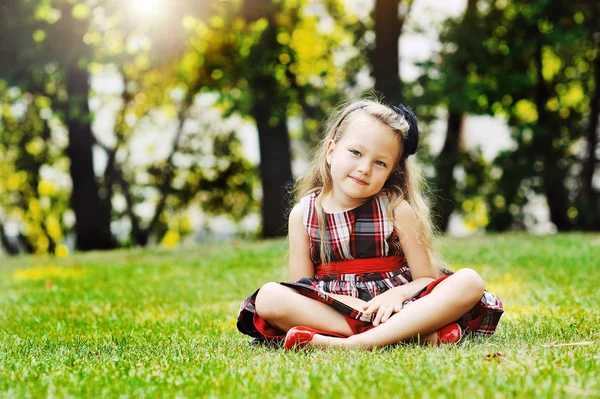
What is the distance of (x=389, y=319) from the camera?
367cm

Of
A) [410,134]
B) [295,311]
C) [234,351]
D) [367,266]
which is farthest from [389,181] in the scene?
[234,351]

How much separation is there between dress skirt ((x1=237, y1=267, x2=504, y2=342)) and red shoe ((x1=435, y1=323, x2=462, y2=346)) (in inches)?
7.7

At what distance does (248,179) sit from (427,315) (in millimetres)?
22488

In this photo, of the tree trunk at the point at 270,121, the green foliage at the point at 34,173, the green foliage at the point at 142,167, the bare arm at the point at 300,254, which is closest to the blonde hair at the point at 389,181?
the bare arm at the point at 300,254

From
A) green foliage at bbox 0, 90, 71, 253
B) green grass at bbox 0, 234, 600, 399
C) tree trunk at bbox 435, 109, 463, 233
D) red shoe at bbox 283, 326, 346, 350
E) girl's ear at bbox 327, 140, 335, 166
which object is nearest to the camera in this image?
green grass at bbox 0, 234, 600, 399

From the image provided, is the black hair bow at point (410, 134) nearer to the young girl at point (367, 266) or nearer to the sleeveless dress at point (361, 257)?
the young girl at point (367, 266)

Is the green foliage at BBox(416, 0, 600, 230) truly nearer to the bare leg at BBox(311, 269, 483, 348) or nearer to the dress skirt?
the dress skirt

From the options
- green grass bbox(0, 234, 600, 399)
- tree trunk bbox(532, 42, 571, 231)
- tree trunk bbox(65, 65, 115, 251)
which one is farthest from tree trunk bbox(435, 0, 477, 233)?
green grass bbox(0, 234, 600, 399)

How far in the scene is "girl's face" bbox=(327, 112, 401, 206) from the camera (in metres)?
4.03

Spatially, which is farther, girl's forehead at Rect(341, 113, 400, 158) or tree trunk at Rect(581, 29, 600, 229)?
tree trunk at Rect(581, 29, 600, 229)

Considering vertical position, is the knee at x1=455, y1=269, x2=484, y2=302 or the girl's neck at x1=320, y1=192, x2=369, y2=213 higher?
the girl's neck at x1=320, y1=192, x2=369, y2=213

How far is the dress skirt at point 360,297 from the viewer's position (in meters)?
3.80

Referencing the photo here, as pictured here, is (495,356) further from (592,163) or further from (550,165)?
(592,163)

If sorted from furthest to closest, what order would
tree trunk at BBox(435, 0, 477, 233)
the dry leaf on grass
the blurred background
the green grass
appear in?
tree trunk at BBox(435, 0, 477, 233), the blurred background, the dry leaf on grass, the green grass
